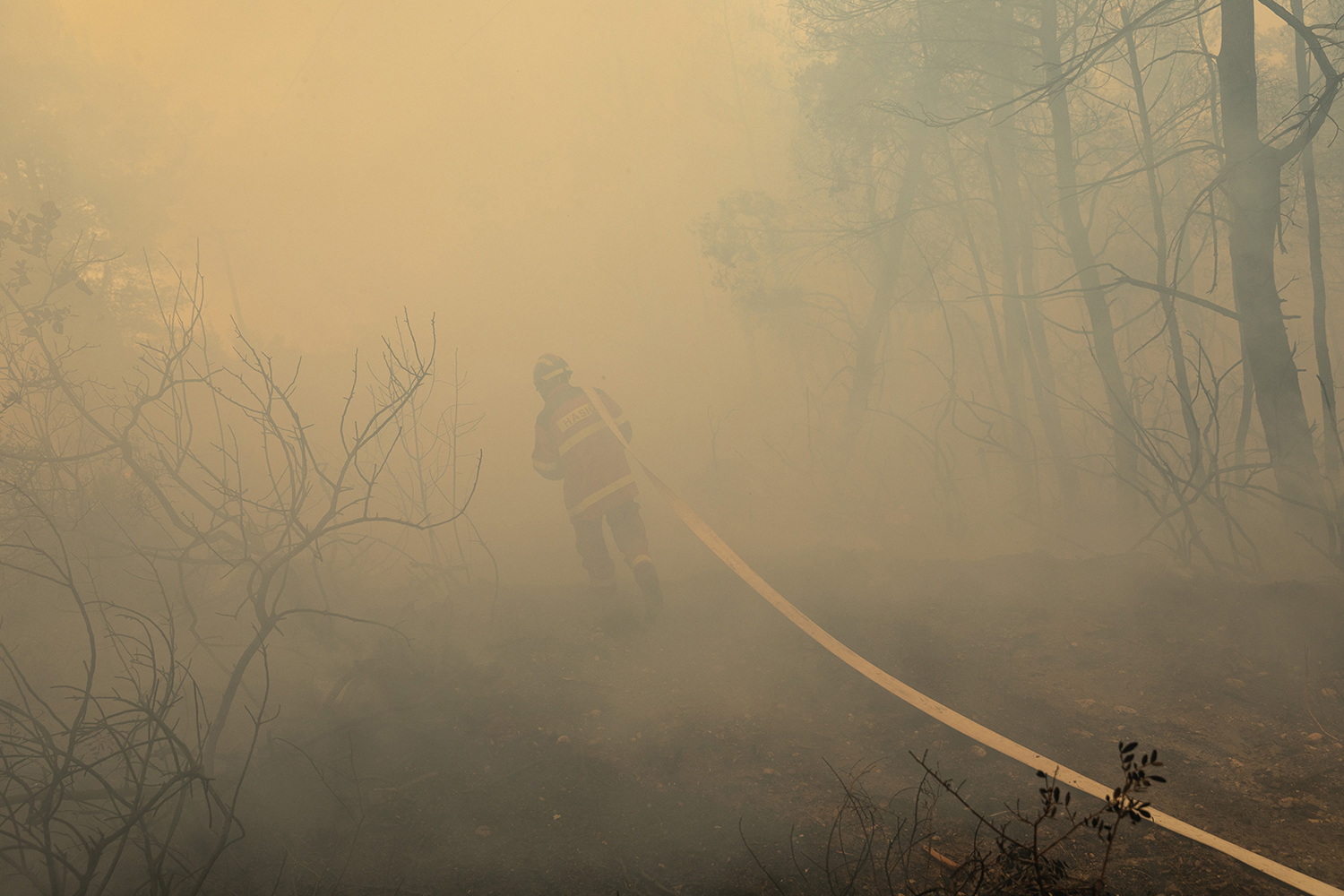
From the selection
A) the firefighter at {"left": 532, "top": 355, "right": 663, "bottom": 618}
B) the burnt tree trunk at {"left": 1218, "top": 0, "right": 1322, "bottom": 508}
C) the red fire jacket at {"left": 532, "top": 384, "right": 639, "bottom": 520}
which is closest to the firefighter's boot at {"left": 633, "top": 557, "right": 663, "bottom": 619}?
the firefighter at {"left": 532, "top": 355, "right": 663, "bottom": 618}

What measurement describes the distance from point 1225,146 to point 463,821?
5869mm

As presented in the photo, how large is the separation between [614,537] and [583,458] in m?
0.71

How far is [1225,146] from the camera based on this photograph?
4461 millimetres

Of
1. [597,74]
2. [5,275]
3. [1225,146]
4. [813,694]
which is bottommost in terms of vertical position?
[813,694]

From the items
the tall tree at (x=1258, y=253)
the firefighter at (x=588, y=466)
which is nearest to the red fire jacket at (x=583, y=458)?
the firefighter at (x=588, y=466)

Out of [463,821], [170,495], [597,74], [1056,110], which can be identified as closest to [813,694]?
[463,821]

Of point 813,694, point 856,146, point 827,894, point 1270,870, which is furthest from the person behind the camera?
point 856,146

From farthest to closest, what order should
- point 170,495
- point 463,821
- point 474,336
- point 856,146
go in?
1. point 474,336
2. point 170,495
3. point 856,146
4. point 463,821

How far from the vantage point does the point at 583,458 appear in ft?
19.3

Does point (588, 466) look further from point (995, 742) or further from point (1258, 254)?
point (1258, 254)

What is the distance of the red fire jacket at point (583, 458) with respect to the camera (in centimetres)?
586

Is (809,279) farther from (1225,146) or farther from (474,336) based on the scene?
(1225,146)

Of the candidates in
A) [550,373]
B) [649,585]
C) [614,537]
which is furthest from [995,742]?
[550,373]

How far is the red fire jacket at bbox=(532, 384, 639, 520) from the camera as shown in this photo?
Answer: 5.86 m
